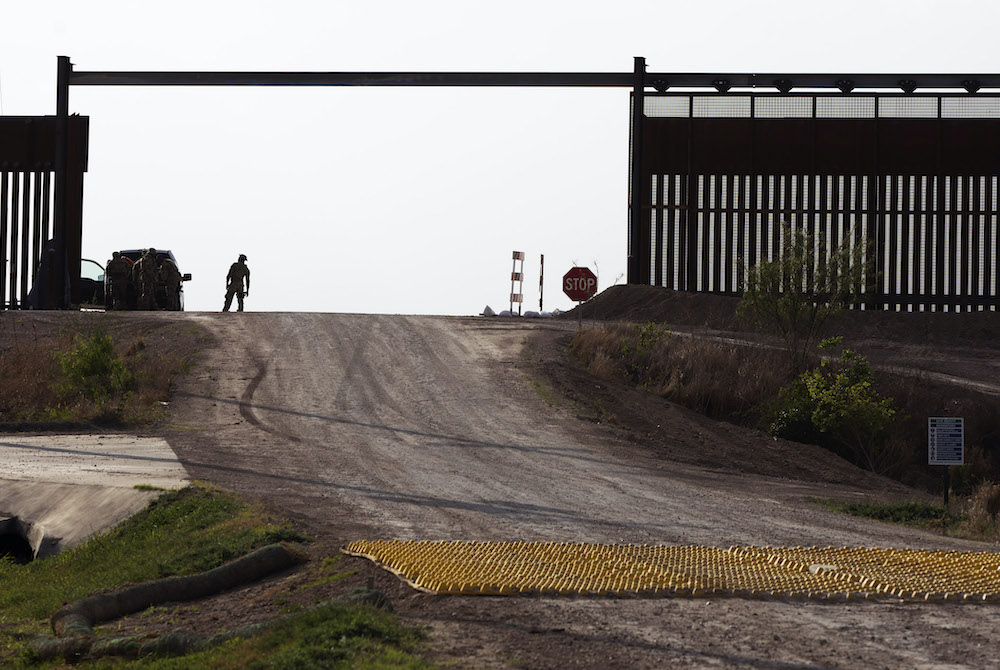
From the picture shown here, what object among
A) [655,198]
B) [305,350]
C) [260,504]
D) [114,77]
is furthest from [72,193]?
[260,504]

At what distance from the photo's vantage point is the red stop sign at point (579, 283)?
27906 mm

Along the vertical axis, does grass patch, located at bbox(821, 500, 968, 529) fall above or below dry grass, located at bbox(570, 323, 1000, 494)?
below

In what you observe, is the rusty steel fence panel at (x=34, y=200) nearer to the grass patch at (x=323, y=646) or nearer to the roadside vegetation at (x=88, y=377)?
the roadside vegetation at (x=88, y=377)

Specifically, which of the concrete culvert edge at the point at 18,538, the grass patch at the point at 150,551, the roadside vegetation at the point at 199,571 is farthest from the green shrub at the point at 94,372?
the grass patch at the point at 150,551

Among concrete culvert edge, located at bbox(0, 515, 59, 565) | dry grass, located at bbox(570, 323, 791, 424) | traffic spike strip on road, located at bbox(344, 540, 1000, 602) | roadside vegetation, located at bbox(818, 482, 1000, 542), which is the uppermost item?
dry grass, located at bbox(570, 323, 791, 424)

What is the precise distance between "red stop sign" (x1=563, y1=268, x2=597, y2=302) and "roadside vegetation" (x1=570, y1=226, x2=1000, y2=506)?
938mm

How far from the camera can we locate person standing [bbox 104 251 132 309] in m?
33.7

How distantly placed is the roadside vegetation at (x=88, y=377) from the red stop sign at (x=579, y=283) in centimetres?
856

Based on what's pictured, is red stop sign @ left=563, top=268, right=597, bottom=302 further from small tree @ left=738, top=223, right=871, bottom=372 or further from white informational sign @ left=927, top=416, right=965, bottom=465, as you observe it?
white informational sign @ left=927, top=416, right=965, bottom=465

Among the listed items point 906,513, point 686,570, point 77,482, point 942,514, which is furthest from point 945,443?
point 77,482

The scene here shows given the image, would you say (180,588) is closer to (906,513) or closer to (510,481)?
(510,481)

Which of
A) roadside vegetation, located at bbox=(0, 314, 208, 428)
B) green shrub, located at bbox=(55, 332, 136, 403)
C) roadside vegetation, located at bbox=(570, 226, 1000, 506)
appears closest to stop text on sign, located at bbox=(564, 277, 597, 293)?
roadside vegetation, located at bbox=(570, 226, 1000, 506)

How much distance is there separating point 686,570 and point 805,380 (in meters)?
13.7

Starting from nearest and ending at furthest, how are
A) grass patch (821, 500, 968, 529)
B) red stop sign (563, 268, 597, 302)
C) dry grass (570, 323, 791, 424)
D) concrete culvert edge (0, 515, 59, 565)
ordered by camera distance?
1. concrete culvert edge (0, 515, 59, 565)
2. grass patch (821, 500, 968, 529)
3. dry grass (570, 323, 791, 424)
4. red stop sign (563, 268, 597, 302)
